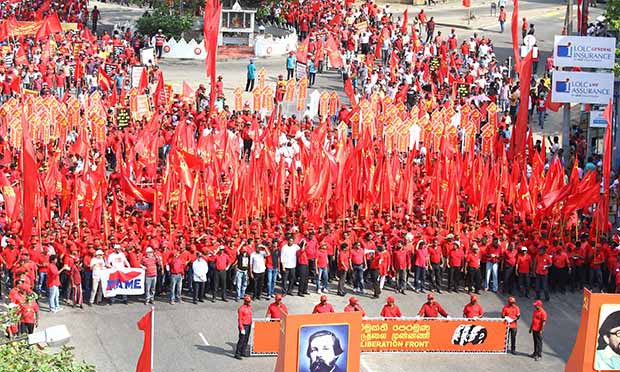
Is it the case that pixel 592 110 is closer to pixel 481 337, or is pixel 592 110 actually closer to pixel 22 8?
pixel 481 337

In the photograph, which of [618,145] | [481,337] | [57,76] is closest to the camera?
[481,337]

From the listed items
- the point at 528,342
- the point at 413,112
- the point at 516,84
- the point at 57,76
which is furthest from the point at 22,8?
the point at 528,342

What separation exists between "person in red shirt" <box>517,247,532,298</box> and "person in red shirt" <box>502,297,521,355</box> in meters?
3.31

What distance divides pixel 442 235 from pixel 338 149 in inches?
157

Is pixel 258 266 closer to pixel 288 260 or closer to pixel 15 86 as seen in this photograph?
pixel 288 260

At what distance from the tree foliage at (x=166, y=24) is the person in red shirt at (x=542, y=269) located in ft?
97.0

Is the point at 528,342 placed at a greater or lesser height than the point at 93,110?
lesser

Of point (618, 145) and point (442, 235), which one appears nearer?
point (442, 235)

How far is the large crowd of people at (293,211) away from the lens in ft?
91.4

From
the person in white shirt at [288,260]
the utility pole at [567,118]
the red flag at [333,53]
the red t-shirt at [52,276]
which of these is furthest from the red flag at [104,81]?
the red t-shirt at [52,276]

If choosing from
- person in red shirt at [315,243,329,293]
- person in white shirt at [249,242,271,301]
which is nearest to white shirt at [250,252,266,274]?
person in white shirt at [249,242,271,301]

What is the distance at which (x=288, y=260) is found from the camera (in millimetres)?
28297

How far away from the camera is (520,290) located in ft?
95.9

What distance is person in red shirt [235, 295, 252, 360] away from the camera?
24391 mm
